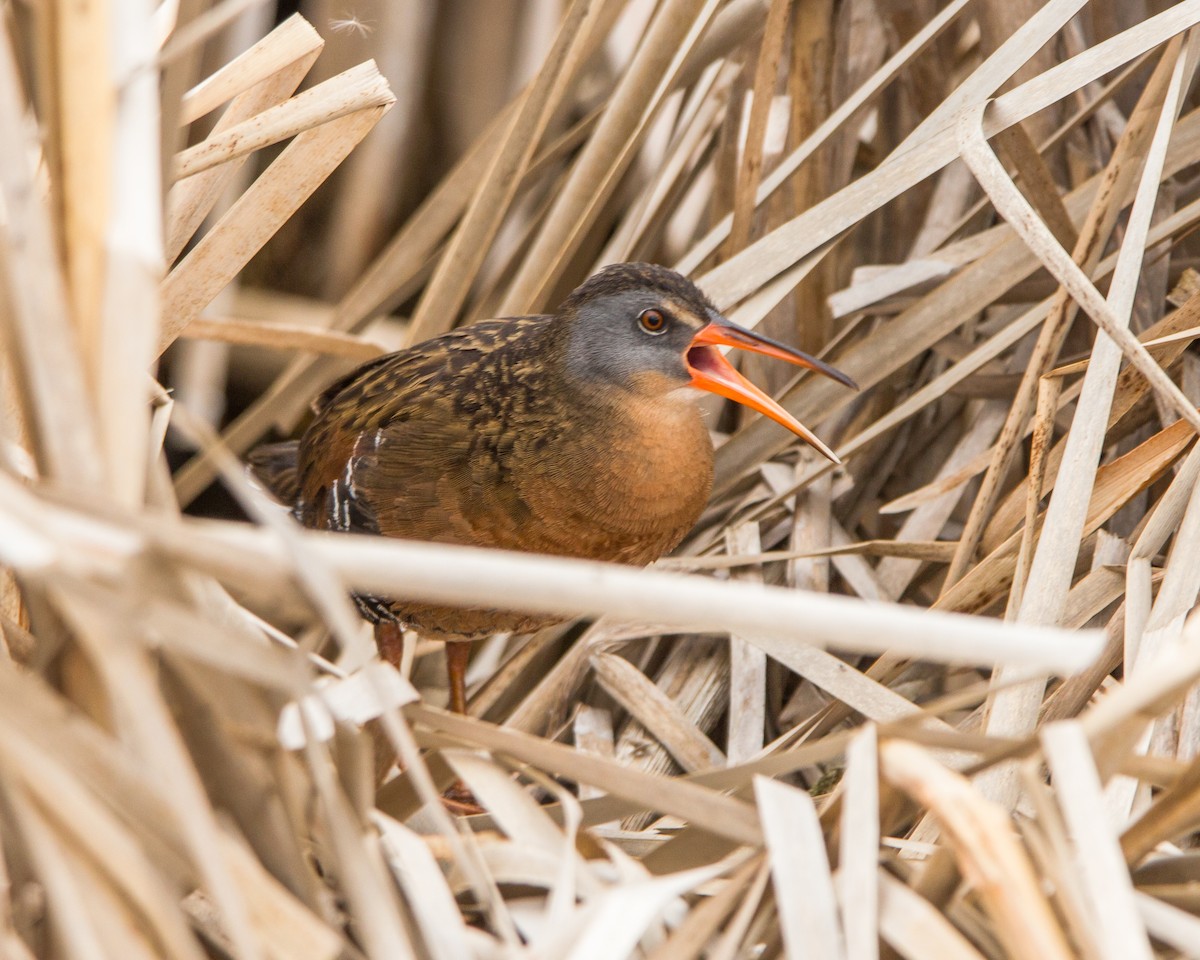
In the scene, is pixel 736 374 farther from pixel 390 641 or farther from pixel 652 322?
pixel 390 641

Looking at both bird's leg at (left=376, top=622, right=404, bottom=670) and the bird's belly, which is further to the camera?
bird's leg at (left=376, top=622, right=404, bottom=670)

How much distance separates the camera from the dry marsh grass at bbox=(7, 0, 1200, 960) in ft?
3.28

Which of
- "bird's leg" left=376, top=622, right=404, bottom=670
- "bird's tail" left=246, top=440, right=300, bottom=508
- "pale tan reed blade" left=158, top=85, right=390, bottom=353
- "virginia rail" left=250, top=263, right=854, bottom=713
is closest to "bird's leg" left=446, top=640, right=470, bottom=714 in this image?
"bird's leg" left=376, top=622, right=404, bottom=670

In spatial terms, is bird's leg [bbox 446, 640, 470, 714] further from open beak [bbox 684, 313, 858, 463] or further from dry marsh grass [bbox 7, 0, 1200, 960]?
open beak [bbox 684, 313, 858, 463]

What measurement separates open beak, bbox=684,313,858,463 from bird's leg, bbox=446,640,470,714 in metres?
0.71

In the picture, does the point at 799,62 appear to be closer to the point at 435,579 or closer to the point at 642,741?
the point at 642,741

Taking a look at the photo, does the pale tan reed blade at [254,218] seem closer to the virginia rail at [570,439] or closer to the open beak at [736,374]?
the virginia rail at [570,439]

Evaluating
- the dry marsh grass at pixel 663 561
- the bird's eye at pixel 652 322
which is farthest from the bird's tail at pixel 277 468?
the bird's eye at pixel 652 322

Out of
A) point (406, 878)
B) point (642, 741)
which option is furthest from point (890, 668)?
point (406, 878)

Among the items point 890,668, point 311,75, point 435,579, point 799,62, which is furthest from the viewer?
point 311,75

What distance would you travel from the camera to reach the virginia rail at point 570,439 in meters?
2.14

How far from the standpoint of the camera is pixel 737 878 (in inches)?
48.4

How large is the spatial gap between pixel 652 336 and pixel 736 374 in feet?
0.48

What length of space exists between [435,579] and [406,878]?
410 mm
